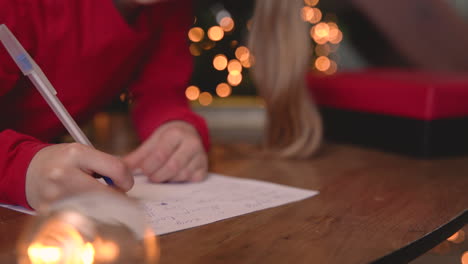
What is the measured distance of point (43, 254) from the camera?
0.29 metres

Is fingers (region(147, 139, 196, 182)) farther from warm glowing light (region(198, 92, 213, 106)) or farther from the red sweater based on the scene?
warm glowing light (region(198, 92, 213, 106))

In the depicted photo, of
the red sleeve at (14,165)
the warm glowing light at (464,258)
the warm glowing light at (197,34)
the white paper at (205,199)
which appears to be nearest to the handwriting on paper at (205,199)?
the white paper at (205,199)

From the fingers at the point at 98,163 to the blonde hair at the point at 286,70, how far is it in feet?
1.14

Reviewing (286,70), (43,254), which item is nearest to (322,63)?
(286,70)

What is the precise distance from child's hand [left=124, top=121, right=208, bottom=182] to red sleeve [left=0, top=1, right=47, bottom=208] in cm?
13

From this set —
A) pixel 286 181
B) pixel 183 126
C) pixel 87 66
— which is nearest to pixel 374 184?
pixel 286 181

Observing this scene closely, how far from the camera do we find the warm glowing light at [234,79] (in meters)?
1.15

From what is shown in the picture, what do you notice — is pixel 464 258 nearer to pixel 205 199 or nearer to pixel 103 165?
pixel 205 199

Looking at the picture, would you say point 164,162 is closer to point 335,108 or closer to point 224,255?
point 224,255

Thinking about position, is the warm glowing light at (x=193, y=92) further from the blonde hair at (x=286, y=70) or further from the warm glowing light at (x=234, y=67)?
the blonde hair at (x=286, y=70)

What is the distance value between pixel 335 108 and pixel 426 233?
44 centimetres

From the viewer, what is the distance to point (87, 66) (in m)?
0.57

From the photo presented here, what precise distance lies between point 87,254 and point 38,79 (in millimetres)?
227

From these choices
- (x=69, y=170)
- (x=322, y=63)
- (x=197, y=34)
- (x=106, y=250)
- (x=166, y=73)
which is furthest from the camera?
(x=322, y=63)
